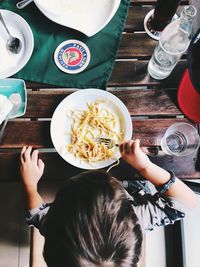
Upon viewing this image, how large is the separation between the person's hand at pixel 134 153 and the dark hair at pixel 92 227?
0.10 metres

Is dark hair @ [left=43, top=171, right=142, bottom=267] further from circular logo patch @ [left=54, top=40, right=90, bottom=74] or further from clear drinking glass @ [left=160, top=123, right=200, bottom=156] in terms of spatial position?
circular logo patch @ [left=54, top=40, right=90, bottom=74]

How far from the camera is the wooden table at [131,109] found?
0.99 meters

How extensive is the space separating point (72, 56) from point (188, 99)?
1.19ft

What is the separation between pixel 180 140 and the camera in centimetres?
103

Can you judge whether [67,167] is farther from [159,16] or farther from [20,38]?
[159,16]

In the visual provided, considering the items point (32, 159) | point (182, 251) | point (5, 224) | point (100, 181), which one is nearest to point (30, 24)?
point (32, 159)

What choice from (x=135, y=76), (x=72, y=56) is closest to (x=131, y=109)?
(x=135, y=76)

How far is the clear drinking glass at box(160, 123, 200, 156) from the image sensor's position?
1005 mm

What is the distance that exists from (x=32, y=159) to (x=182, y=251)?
29.2 inches

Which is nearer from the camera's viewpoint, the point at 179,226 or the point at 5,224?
the point at 179,226

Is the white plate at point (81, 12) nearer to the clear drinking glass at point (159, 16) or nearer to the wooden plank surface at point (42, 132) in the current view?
the clear drinking glass at point (159, 16)

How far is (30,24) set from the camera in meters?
1.05

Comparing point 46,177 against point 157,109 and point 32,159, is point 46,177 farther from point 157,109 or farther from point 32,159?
point 157,109

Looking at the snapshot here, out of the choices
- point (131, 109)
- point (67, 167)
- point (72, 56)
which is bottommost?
point (67, 167)
